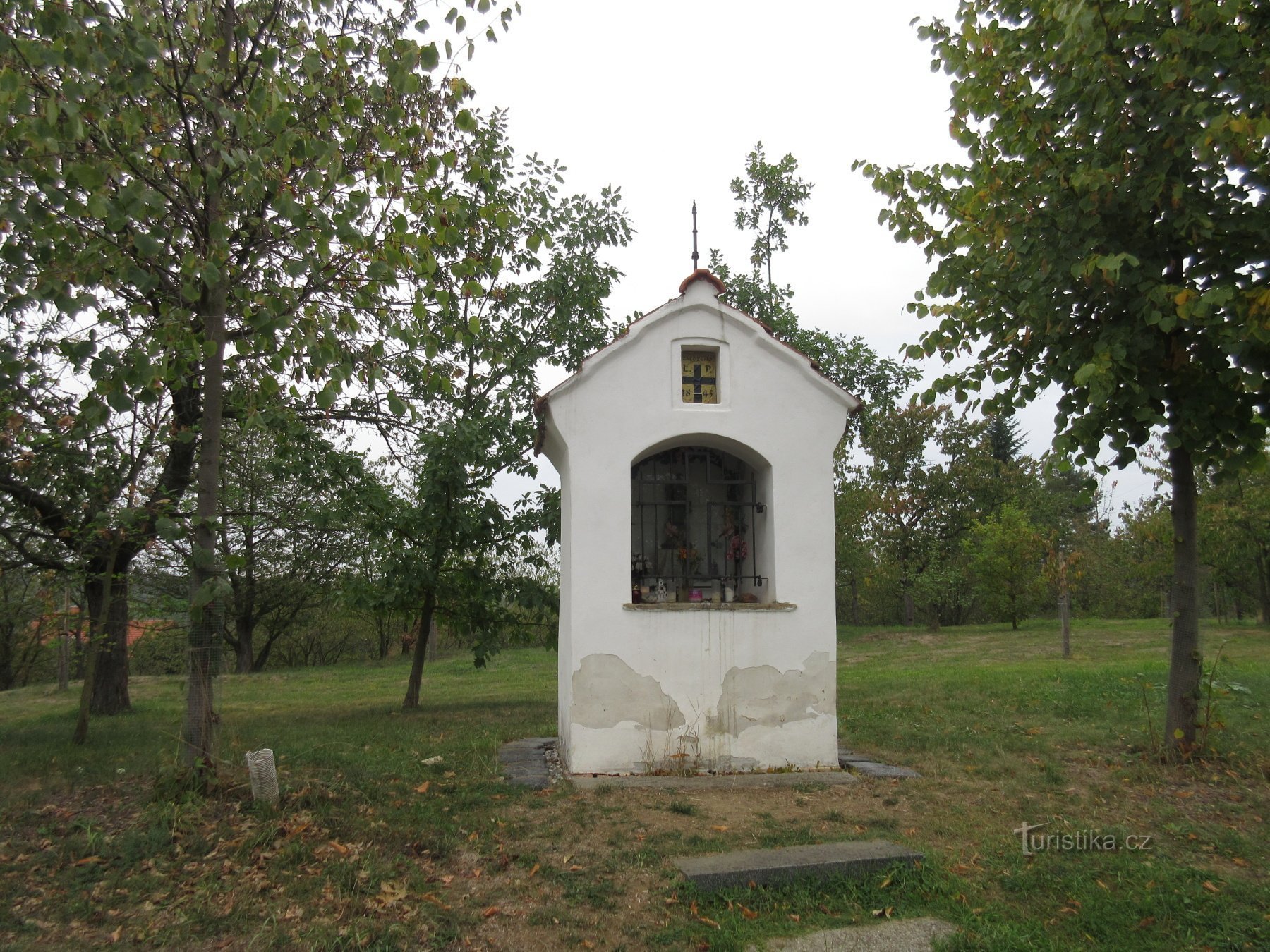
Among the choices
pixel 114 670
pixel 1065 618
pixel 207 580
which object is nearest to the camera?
pixel 207 580

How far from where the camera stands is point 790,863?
16.5 ft

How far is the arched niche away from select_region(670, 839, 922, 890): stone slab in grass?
3.38 metres

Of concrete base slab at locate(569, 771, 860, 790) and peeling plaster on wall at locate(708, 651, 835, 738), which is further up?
peeling plaster on wall at locate(708, 651, 835, 738)

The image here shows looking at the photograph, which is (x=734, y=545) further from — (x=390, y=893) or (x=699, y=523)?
(x=390, y=893)

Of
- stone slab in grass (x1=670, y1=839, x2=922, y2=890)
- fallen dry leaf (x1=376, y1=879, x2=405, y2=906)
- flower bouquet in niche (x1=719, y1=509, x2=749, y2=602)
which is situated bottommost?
fallen dry leaf (x1=376, y1=879, x2=405, y2=906)

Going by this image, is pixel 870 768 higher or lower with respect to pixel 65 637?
lower

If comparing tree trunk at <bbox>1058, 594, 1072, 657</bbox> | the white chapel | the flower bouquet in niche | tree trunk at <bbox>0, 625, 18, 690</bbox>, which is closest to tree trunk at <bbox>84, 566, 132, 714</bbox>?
the white chapel

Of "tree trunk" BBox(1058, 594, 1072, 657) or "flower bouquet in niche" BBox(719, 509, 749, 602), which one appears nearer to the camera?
"flower bouquet in niche" BBox(719, 509, 749, 602)

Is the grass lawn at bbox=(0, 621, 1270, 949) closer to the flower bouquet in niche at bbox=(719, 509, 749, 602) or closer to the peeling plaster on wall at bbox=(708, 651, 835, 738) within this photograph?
the peeling plaster on wall at bbox=(708, 651, 835, 738)

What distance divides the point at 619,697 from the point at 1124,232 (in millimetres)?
5838

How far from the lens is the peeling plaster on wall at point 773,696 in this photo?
7.89 m

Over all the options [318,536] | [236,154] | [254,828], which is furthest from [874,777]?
[318,536]

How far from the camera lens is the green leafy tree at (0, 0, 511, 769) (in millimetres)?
4719

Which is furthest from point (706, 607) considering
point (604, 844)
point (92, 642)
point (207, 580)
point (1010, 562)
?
point (1010, 562)
